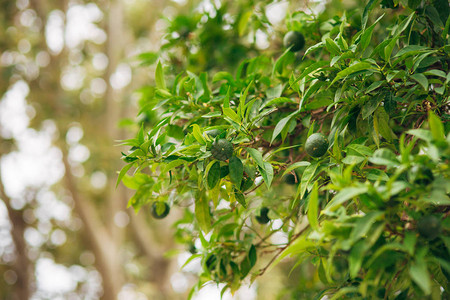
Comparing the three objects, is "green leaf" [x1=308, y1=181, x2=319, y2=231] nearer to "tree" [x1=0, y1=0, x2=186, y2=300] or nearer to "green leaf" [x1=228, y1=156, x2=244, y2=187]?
"green leaf" [x1=228, y1=156, x2=244, y2=187]

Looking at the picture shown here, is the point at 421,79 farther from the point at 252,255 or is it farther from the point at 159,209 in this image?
the point at 159,209

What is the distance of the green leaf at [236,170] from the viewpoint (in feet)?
3.28

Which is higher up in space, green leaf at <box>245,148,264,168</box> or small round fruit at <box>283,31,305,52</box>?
small round fruit at <box>283,31,305,52</box>

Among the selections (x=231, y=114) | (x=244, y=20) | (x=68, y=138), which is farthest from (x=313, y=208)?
(x=68, y=138)

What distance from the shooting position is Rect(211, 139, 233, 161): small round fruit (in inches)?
39.1

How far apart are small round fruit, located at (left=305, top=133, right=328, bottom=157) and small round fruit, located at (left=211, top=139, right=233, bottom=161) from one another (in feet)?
0.76

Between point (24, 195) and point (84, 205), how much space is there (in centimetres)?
152

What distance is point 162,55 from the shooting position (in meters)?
2.06

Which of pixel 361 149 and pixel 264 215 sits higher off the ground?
pixel 361 149

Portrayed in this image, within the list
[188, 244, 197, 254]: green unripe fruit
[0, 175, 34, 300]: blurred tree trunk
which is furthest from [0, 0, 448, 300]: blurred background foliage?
[188, 244, 197, 254]: green unripe fruit

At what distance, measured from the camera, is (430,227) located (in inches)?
31.0

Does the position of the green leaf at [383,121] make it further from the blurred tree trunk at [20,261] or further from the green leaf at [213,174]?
the blurred tree trunk at [20,261]

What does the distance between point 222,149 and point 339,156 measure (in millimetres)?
328

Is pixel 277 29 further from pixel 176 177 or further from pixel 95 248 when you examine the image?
pixel 95 248
